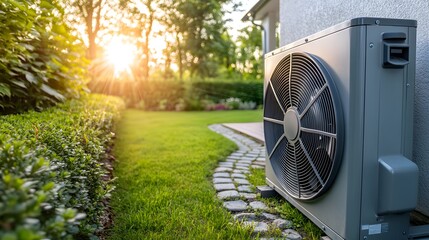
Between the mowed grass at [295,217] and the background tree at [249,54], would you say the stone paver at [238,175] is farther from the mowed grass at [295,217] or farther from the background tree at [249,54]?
the background tree at [249,54]

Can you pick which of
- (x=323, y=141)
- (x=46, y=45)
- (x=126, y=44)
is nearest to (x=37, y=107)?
(x=46, y=45)

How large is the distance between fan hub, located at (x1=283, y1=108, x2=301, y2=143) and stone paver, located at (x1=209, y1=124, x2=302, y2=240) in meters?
0.49

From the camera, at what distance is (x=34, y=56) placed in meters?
2.79

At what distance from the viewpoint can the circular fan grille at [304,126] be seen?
4.92 ft

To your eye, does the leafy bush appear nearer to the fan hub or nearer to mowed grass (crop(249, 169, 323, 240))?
the fan hub

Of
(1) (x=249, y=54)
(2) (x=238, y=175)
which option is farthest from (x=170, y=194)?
(1) (x=249, y=54)

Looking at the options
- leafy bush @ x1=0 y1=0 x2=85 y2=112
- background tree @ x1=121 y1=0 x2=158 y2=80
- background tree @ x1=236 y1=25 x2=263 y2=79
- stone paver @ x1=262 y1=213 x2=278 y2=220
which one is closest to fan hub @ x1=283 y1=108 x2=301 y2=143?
stone paver @ x1=262 y1=213 x2=278 y2=220

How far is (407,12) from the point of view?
5.83 feet

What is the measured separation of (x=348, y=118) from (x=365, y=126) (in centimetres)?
8

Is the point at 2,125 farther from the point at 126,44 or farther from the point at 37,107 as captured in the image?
the point at 126,44

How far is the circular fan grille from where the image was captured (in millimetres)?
1500

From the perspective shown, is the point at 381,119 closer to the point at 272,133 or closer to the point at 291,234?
the point at 291,234

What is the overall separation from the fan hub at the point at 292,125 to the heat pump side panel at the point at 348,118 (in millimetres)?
367

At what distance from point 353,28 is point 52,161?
1.26 metres
